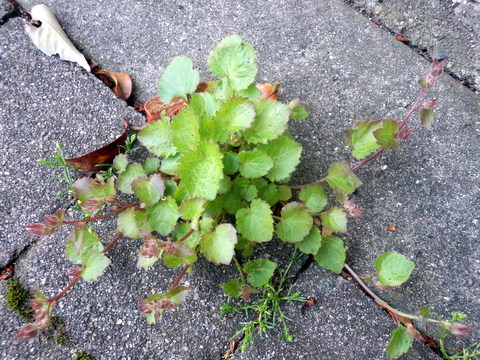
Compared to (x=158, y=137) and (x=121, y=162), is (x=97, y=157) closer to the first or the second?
(x=121, y=162)

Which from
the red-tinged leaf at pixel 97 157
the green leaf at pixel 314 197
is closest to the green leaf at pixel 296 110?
the green leaf at pixel 314 197

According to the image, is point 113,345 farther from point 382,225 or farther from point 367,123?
point 367,123

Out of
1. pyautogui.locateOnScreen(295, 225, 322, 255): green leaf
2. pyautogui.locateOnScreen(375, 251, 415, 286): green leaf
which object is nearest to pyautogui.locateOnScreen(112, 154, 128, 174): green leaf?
pyautogui.locateOnScreen(295, 225, 322, 255): green leaf

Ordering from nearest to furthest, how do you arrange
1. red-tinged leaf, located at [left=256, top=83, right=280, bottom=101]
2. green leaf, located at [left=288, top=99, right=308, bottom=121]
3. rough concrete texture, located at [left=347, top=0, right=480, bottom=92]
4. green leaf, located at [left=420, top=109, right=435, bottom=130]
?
green leaf, located at [left=420, top=109, right=435, bottom=130]
green leaf, located at [left=288, top=99, right=308, bottom=121]
red-tinged leaf, located at [left=256, top=83, right=280, bottom=101]
rough concrete texture, located at [left=347, top=0, right=480, bottom=92]

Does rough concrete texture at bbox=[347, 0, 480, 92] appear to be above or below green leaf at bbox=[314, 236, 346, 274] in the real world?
above

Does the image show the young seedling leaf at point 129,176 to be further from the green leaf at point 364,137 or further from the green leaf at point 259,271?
the green leaf at point 364,137

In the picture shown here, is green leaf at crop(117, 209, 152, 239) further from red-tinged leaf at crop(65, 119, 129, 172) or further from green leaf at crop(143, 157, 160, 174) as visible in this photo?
red-tinged leaf at crop(65, 119, 129, 172)

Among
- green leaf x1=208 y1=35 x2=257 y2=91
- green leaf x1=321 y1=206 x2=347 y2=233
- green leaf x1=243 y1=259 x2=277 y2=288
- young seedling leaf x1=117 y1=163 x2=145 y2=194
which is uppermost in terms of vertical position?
green leaf x1=208 y1=35 x2=257 y2=91
